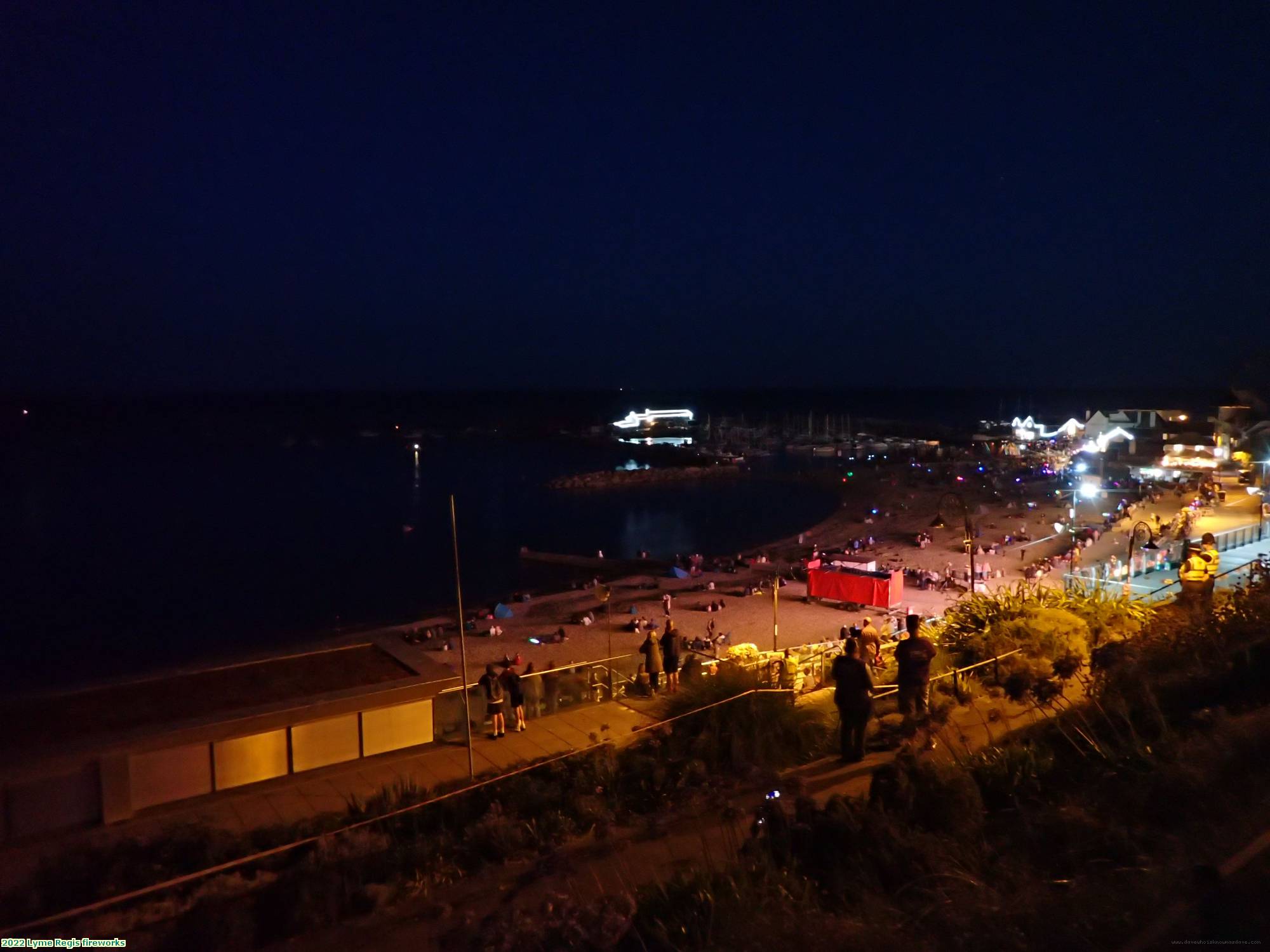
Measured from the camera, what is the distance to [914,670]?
6816 mm

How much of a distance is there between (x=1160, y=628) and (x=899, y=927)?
→ 723cm

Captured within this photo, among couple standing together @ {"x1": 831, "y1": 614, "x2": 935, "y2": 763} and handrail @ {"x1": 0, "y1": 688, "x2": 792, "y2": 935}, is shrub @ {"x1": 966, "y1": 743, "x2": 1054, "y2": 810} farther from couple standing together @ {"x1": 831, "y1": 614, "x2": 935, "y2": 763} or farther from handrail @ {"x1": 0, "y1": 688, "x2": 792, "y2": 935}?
handrail @ {"x1": 0, "y1": 688, "x2": 792, "y2": 935}

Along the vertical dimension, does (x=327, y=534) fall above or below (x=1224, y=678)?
below

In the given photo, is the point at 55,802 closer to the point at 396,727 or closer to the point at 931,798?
the point at 396,727

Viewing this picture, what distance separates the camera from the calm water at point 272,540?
26.9 m

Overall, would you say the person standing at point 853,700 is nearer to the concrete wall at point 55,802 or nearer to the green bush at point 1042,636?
the green bush at point 1042,636

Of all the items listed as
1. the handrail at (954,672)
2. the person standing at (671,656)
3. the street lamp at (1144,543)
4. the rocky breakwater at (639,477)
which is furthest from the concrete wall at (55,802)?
the rocky breakwater at (639,477)

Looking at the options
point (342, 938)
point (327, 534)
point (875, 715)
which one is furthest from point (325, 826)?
point (327, 534)

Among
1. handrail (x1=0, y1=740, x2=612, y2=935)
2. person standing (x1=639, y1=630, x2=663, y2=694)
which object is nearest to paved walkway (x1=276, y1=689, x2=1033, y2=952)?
handrail (x1=0, y1=740, x2=612, y2=935)

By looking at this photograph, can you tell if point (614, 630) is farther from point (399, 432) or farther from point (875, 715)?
point (399, 432)

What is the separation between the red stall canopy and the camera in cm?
1864

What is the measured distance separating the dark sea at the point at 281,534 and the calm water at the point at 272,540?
0.13 metres

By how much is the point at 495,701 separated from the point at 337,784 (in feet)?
5.27

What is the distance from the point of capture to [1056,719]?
6.18 metres
